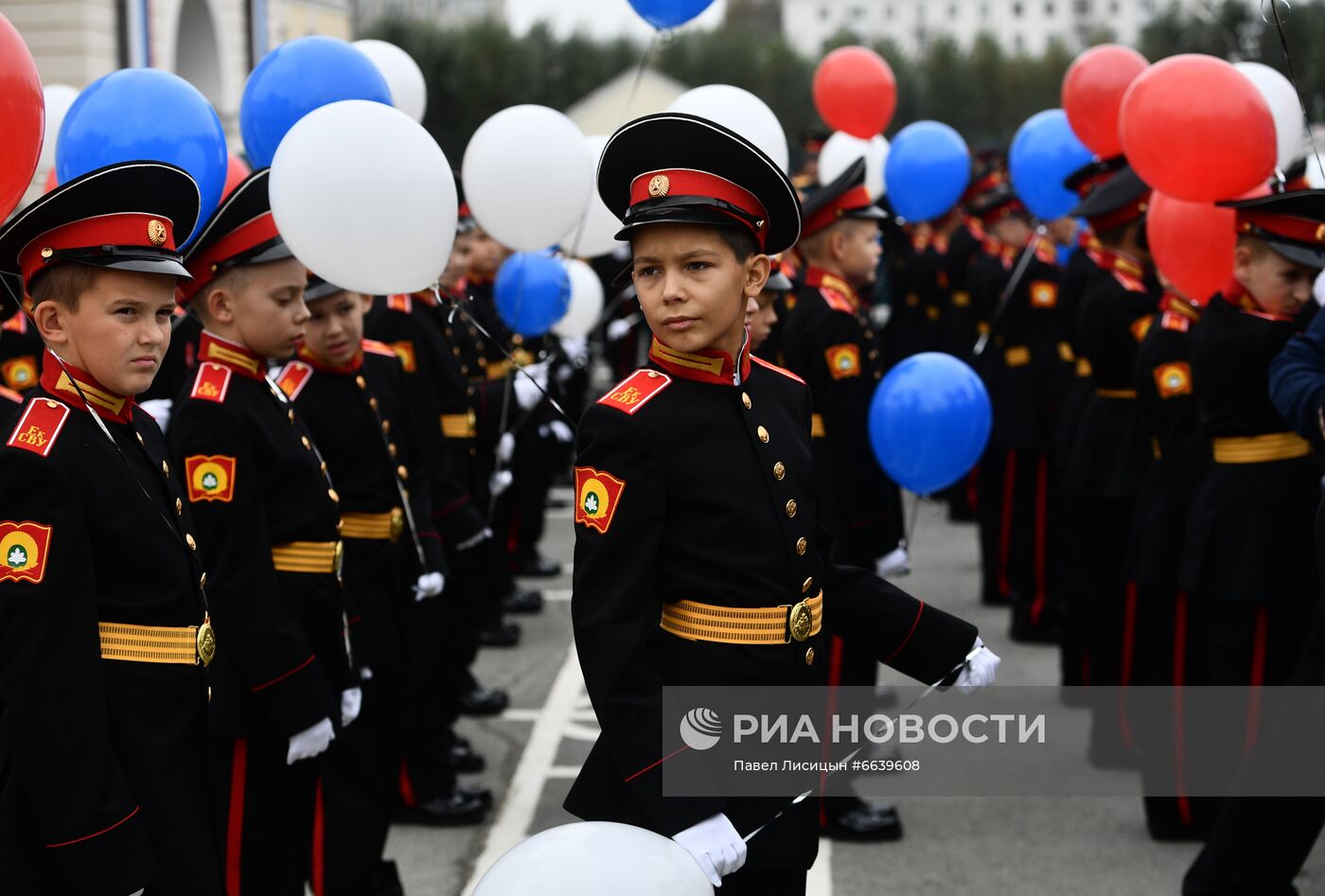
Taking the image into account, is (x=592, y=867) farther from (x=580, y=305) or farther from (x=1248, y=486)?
(x=580, y=305)

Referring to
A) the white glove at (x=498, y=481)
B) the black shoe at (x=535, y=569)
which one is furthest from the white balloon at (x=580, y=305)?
the black shoe at (x=535, y=569)

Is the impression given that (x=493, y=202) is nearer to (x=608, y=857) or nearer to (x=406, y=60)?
(x=406, y=60)

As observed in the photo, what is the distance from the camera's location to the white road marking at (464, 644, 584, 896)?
5098 millimetres

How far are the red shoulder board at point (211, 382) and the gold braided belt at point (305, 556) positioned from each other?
416mm

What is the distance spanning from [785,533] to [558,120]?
7.88ft

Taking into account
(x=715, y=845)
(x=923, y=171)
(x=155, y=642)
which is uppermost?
(x=155, y=642)

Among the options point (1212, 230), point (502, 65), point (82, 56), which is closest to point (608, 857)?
point (1212, 230)

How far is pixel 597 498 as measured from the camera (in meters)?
2.85

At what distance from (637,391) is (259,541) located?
1147 mm

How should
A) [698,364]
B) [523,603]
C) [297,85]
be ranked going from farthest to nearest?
1. [523,603]
2. [297,85]
3. [698,364]

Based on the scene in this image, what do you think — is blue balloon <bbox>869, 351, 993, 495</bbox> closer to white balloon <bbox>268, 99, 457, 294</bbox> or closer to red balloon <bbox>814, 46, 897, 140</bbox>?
white balloon <bbox>268, 99, 457, 294</bbox>

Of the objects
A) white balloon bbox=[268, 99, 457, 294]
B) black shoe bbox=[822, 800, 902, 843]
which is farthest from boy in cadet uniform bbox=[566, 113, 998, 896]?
black shoe bbox=[822, 800, 902, 843]

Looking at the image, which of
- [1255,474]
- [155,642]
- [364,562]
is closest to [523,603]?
[364,562]

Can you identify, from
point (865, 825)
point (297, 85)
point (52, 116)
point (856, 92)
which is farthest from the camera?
point (856, 92)
